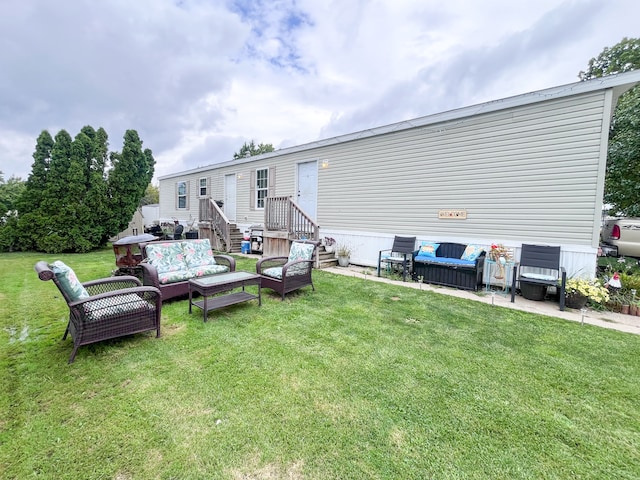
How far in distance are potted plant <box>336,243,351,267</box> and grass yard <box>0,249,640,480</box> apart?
4.07 m

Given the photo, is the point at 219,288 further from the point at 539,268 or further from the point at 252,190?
the point at 252,190

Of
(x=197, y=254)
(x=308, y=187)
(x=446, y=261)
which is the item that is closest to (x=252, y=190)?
(x=308, y=187)

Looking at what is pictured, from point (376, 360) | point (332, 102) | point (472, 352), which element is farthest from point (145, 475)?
point (332, 102)

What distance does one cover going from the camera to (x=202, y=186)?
1363 centimetres

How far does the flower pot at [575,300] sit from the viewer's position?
4.55m

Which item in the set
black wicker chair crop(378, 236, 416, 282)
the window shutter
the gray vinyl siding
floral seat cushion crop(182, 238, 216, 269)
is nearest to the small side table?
the gray vinyl siding

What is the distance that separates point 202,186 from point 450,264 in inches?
472

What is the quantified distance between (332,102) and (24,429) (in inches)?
552

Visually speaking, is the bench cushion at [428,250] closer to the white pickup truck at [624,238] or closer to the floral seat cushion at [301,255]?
the floral seat cushion at [301,255]

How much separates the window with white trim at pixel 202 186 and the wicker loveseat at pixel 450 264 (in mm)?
10746

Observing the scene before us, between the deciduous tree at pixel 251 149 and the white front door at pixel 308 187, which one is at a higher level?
the deciduous tree at pixel 251 149

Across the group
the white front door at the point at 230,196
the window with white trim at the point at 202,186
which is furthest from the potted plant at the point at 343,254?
the window with white trim at the point at 202,186

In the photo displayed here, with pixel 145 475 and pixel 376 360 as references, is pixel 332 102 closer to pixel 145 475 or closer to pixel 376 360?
pixel 376 360

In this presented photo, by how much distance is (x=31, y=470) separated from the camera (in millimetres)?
1558
